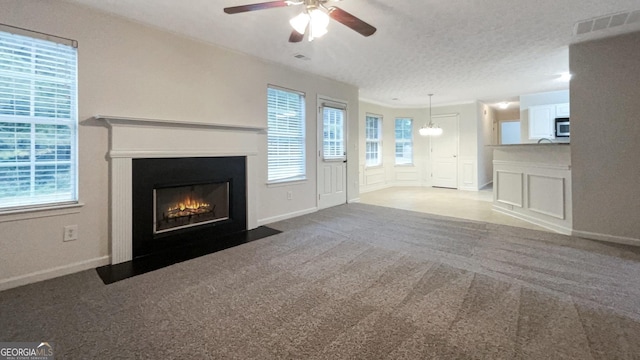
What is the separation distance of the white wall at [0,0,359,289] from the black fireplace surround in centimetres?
29

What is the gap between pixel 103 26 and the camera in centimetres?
282

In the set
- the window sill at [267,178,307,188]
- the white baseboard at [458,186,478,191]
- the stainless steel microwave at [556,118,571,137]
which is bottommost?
the white baseboard at [458,186,478,191]

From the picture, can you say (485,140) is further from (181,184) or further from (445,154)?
(181,184)

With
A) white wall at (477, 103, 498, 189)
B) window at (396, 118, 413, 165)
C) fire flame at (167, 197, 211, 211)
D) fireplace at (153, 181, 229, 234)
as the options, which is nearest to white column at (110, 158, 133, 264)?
fireplace at (153, 181, 229, 234)

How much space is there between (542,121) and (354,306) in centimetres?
733

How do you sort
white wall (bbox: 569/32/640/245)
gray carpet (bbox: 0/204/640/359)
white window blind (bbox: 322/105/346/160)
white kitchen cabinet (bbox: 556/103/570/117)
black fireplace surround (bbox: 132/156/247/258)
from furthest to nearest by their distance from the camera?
white kitchen cabinet (bbox: 556/103/570/117) < white window blind (bbox: 322/105/346/160) < white wall (bbox: 569/32/640/245) < black fireplace surround (bbox: 132/156/247/258) < gray carpet (bbox: 0/204/640/359)

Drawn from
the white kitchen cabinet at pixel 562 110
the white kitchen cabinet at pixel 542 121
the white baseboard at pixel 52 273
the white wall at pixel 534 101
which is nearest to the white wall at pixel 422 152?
the white wall at pixel 534 101

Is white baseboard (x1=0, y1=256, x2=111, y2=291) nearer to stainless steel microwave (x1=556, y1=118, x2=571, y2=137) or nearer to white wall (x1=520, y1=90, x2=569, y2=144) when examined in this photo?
stainless steel microwave (x1=556, y1=118, x2=571, y2=137)

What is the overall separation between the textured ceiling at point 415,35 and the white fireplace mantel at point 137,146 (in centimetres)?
108

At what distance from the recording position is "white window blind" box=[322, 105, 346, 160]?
217 inches

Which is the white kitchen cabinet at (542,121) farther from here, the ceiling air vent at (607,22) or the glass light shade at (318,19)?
the glass light shade at (318,19)

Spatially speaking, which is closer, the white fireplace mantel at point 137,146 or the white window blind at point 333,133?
the white fireplace mantel at point 137,146

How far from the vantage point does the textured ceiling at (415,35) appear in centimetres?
276

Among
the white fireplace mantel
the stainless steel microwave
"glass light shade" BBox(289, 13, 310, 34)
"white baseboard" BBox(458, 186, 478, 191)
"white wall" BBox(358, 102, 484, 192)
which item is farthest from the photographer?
"white baseboard" BBox(458, 186, 478, 191)
